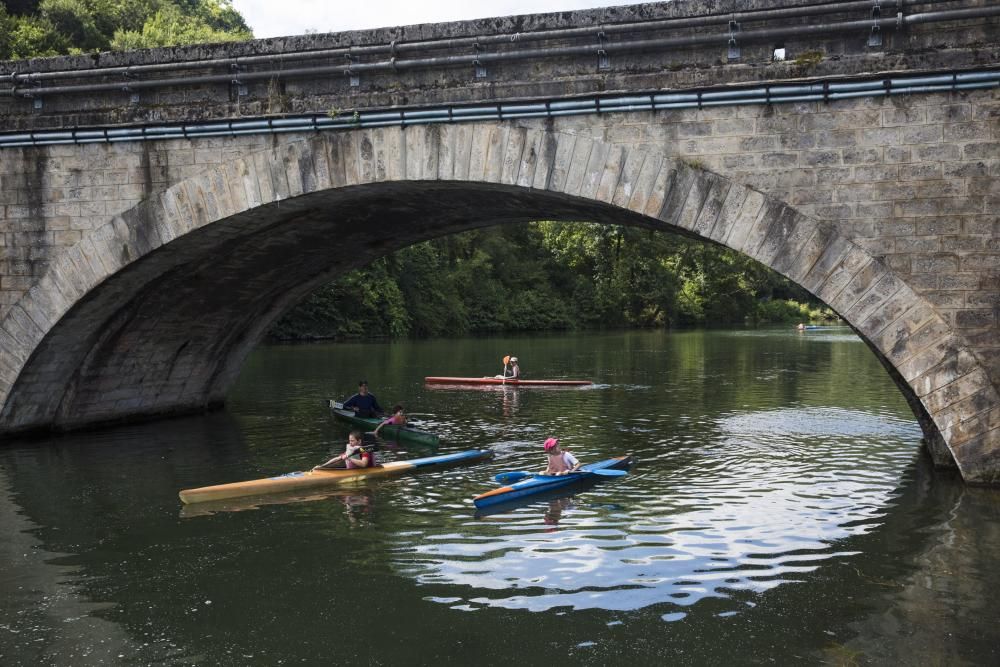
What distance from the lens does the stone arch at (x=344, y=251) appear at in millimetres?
9508

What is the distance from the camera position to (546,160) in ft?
35.1

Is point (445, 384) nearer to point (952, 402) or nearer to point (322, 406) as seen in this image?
point (322, 406)

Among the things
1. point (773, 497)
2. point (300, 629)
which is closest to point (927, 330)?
point (773, 497)

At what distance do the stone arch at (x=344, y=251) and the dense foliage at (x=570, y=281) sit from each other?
31.0 m

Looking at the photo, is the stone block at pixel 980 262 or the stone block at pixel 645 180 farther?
the stone block at pixel 645 180

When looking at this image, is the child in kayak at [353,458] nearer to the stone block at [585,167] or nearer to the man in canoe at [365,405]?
the man in canoe at [365,405]

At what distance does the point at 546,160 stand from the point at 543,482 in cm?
359

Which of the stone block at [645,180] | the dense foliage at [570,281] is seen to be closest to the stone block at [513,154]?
the stone block at [645,180]

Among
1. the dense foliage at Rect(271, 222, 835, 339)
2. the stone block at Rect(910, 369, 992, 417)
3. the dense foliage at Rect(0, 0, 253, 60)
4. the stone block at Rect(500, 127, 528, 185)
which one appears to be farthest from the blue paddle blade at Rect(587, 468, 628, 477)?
the dense foliage at Rect(271, 222, 835, 339)

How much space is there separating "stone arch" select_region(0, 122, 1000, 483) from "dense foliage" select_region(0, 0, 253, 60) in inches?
772

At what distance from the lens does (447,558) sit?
8.58 meters

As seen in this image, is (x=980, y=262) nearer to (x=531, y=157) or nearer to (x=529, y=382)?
(x=531, y=157)

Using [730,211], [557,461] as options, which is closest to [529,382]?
[557,461]

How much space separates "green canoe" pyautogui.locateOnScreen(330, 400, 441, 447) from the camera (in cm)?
1455
